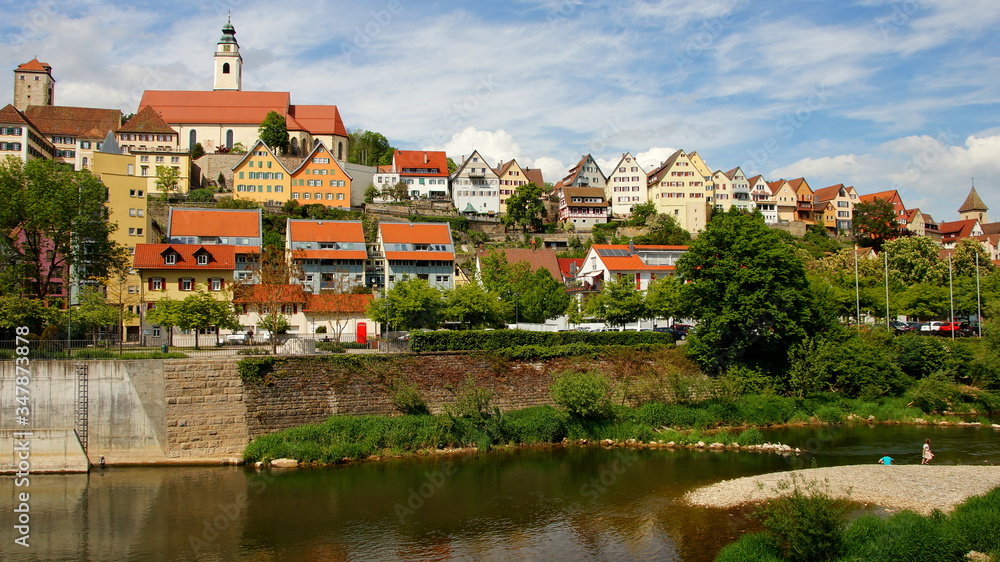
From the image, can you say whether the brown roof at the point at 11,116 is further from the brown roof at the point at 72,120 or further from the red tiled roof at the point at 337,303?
the red tiled roof at the point at 337,303

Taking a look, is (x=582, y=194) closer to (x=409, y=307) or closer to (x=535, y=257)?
(x=535, y=257)

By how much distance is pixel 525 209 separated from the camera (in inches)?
3253

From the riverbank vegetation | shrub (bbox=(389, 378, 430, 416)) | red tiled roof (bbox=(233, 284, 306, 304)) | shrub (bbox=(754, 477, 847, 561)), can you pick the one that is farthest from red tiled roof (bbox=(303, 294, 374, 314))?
shrub (bbox=(754, 477, 847, 561))

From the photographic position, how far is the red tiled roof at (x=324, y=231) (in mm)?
56188

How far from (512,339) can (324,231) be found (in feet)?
94.2

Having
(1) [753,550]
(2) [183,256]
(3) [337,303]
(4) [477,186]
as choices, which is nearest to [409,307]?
(3) [337,303]

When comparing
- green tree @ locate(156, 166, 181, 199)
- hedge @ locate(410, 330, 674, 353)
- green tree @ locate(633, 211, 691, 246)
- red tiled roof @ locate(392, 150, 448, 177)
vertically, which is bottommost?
hedge @ locate(410, 330, 674, 353)

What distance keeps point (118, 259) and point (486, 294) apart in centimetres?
2212

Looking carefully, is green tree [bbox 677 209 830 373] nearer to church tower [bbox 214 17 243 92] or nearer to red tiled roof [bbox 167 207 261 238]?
red tiled roof [bbox 167 207 261 238]

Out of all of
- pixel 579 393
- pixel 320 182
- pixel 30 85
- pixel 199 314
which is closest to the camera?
pixel 579 393

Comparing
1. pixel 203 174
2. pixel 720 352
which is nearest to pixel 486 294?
pixel 720 352

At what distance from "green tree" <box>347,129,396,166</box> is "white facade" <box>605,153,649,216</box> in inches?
1409

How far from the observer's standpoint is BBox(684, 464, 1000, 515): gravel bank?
21328 mm

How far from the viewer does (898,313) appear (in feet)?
176
